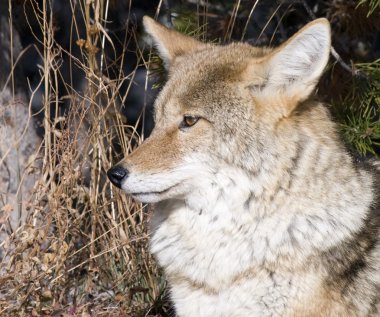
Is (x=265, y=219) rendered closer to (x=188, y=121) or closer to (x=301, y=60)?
(x=188, y=121)

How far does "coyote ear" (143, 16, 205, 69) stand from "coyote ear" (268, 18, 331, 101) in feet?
2.72

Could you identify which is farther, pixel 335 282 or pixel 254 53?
pixel 254 53

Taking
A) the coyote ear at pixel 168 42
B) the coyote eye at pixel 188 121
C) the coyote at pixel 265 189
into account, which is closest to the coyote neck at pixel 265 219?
the coyote at pixel 265 189

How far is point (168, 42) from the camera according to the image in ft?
15.5

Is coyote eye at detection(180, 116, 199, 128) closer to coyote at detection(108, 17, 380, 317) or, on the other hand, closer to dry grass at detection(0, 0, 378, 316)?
coyote at detection(108, 17, 380, 317)

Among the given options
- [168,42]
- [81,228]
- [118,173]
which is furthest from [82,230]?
[118,173]

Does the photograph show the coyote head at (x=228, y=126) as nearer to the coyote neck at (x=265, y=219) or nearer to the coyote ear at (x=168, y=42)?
the coyote neck at (x=265, y=219)

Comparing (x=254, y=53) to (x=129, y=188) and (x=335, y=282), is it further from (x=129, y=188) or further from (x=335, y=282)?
(x=335, y=282)

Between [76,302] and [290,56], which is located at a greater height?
[290,56]

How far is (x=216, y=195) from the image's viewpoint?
4062 mm

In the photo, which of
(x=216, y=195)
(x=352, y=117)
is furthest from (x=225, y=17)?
(x=216, y=195)

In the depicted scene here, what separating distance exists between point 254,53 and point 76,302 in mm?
2084

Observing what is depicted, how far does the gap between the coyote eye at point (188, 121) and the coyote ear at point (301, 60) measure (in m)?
0.42

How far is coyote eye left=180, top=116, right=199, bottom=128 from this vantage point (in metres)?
4.10
